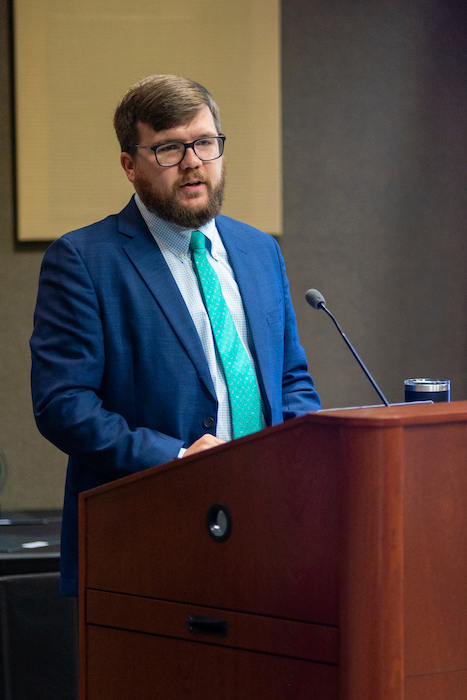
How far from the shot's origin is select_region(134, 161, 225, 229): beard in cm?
155

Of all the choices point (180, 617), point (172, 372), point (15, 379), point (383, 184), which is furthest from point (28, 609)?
point (383, 184)

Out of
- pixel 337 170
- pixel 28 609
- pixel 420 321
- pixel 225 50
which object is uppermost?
pixel 225 50

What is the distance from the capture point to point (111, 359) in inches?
58.3

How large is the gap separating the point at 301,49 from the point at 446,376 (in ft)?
4.63

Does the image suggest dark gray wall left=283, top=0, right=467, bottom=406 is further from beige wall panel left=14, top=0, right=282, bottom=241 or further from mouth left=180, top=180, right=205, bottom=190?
mouth left=180, top=180, right=205, bottom=190

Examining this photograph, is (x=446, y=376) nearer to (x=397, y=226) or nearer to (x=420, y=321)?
(x=420, y=321)

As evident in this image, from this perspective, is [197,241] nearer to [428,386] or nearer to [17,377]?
[428,386]

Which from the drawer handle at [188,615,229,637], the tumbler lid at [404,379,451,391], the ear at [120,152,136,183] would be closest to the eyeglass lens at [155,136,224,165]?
the ear at [120,152,136,183]

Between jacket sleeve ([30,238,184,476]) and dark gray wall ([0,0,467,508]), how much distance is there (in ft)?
4.51

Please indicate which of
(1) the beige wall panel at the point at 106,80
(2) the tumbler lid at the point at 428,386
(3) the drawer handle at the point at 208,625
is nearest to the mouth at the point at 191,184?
(2) the tumbler lid at the point at 428,386

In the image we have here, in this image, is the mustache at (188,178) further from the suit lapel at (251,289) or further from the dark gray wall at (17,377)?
the dark gray wall at (17,377)

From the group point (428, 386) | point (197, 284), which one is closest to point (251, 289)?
point (197, 284)

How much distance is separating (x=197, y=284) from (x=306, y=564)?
82 centimetres

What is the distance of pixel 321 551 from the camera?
33.4 inches
